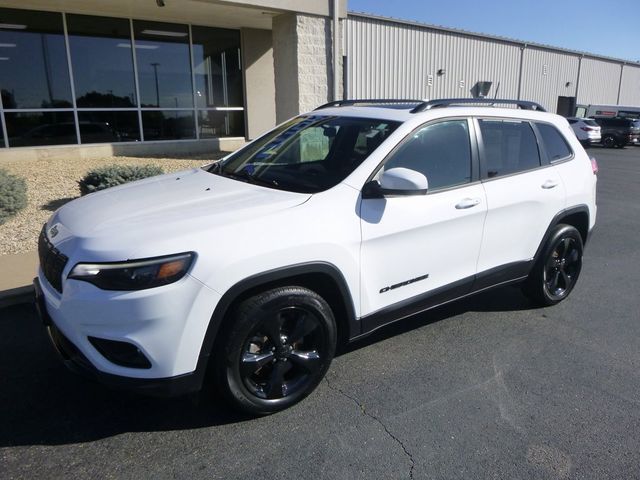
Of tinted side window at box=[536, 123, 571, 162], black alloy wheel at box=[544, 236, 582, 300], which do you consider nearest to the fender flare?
black alloy wheel at box=[544, 236, 582, 300]

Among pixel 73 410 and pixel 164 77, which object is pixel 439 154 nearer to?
pixel 73 410

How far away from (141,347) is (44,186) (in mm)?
7407

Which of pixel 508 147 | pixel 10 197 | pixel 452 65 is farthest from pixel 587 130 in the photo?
pixel 10 197

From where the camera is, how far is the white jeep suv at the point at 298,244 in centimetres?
244

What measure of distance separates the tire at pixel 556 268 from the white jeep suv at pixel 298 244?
0.12ft

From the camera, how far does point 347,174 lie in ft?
10.3

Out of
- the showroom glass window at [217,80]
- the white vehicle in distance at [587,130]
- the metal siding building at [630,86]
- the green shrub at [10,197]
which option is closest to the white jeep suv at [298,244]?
the green shrub at [10,197]

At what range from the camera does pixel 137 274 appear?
7.82 ft

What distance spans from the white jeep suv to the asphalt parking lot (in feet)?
1.05

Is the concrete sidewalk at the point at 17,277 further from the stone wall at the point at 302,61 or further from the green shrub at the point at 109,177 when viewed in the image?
the stone wall at the point at 302,61

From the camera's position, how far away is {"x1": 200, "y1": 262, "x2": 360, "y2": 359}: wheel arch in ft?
8.35

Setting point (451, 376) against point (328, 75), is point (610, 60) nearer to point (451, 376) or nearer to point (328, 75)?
point (328, 75)

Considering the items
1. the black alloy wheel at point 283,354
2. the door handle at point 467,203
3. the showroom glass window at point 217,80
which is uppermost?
the showroom glass window at point 217,80

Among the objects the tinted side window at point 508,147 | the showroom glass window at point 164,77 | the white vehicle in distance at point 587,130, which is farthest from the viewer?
the white vehicle in distance at point 587,130
